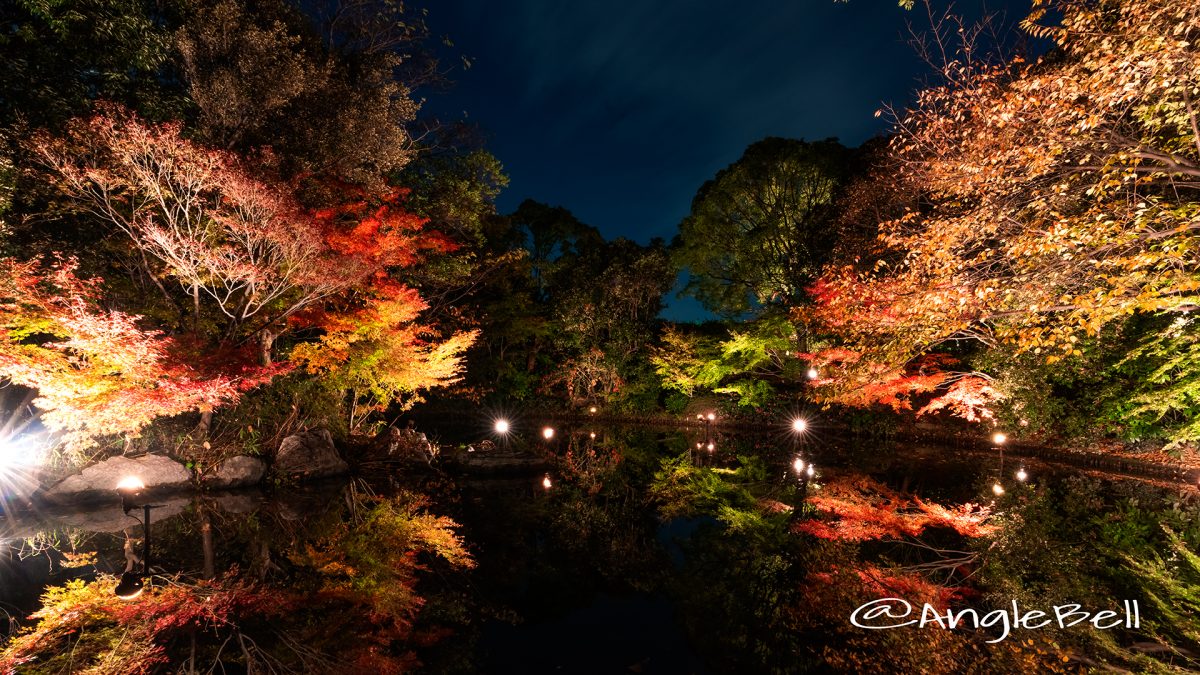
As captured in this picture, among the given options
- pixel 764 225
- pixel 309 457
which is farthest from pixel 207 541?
pixel 764 225

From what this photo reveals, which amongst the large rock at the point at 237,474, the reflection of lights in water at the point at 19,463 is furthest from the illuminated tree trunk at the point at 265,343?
the reflection of lights in water at the point at 19,463

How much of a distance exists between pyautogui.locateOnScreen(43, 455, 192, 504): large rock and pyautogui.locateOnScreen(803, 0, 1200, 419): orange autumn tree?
1350 cm

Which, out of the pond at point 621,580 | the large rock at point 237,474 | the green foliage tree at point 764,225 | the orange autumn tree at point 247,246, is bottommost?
the pond at point 621,580

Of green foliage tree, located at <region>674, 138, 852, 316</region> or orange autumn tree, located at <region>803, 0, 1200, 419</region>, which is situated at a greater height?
green foliage tree, located at <region>674, 138, 852, 316</region>

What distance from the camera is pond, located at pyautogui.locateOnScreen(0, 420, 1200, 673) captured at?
4.38m

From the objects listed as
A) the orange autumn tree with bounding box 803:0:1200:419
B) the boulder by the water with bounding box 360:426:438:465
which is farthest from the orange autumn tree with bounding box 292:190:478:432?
the orange autumn tree with bounding box 803:0:1200:419

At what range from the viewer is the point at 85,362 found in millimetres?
8672

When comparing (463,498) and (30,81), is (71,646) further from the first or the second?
(30,81)

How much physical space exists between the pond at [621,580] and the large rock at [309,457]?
1.92 feet

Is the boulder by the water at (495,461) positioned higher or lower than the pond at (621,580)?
higher

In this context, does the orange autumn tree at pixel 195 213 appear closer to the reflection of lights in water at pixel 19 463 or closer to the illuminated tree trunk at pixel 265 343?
the illuminated tree trunk at pixel 265 343

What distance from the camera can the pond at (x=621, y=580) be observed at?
4.38m

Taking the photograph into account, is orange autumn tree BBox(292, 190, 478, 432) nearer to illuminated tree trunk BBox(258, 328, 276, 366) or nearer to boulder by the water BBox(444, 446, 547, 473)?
illuminated tree trunk BBox(258, 328, 276, 366)

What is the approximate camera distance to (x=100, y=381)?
7863 millimetres
